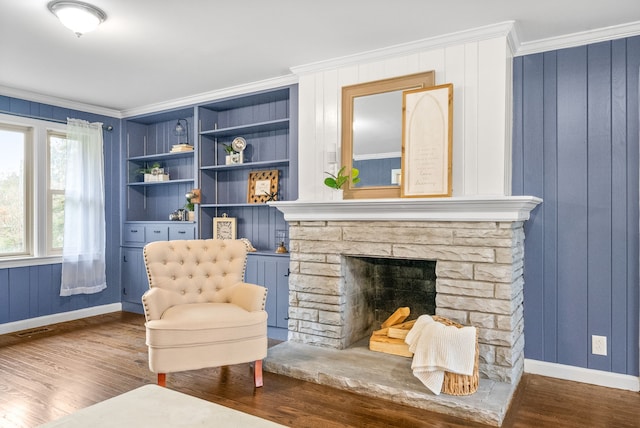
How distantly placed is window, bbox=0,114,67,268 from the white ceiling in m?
0.64

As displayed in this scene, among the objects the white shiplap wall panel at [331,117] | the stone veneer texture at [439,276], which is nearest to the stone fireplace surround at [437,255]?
the stone veneer texture at [439,276]

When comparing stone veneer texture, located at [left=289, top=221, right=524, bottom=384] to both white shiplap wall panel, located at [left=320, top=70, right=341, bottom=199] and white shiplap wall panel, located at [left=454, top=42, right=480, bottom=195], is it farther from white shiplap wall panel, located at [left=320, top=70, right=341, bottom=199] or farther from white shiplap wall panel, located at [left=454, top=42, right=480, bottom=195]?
white shiplap wall panel, located at [left=320, top=70, right=341, bottom=199]

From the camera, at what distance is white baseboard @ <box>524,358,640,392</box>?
A: 2848 mm

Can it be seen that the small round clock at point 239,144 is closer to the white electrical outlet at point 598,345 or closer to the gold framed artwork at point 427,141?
the gold framed artwork at point 427,141

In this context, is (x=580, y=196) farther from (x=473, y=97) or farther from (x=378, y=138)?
(x=378, y=138)

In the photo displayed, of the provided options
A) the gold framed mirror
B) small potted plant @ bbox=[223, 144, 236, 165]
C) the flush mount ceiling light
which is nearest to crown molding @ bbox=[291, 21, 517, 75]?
the gold framed mirror

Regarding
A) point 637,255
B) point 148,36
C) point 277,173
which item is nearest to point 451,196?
point 637,255

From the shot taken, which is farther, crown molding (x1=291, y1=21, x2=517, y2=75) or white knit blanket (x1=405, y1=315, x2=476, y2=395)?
crown molding (x1=291, y1=21, x2=517, y2=75)

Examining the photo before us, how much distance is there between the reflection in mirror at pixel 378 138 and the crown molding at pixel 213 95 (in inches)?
34.7

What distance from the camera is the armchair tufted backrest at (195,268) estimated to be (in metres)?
3.11

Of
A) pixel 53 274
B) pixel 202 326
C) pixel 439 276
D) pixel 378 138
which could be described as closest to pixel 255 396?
pixel 202 326

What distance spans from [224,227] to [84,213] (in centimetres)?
157

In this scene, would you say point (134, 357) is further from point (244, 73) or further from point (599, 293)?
point (599, 293)

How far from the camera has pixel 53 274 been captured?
4652 millimetres
